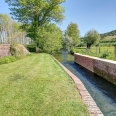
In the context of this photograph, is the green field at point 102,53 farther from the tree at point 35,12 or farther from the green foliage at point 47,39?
the tree at point 35,12

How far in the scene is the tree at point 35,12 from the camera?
79.6 feet

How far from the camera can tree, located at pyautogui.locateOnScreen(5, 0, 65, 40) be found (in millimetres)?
24250

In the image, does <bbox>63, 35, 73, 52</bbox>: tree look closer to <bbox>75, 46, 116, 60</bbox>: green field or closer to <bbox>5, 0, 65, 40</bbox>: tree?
<bbox>5, 0, 65, 40</bbox>: tree

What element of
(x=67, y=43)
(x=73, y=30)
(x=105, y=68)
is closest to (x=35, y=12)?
(x=67, y=43)

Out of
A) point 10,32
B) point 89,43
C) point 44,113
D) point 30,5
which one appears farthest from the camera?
point 89,43

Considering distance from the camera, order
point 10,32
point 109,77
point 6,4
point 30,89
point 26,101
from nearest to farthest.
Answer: point 26,101
point 30,89
point 109,77
point 6,4
point 10,32

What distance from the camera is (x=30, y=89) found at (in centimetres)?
499

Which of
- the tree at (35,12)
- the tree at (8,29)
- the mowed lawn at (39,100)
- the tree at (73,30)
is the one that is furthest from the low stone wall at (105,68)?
the tree at (73,30)

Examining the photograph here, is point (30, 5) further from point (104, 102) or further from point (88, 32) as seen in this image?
point (104, 102)

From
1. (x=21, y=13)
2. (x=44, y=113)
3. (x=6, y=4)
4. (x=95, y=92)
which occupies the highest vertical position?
(x=6, y=4)

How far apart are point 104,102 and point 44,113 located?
2.51 metres

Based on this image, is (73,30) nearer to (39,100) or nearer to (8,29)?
(8,29)

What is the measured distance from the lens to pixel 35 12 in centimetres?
2484

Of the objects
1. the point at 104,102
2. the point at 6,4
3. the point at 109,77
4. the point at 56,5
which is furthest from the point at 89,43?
the point at 104,102
